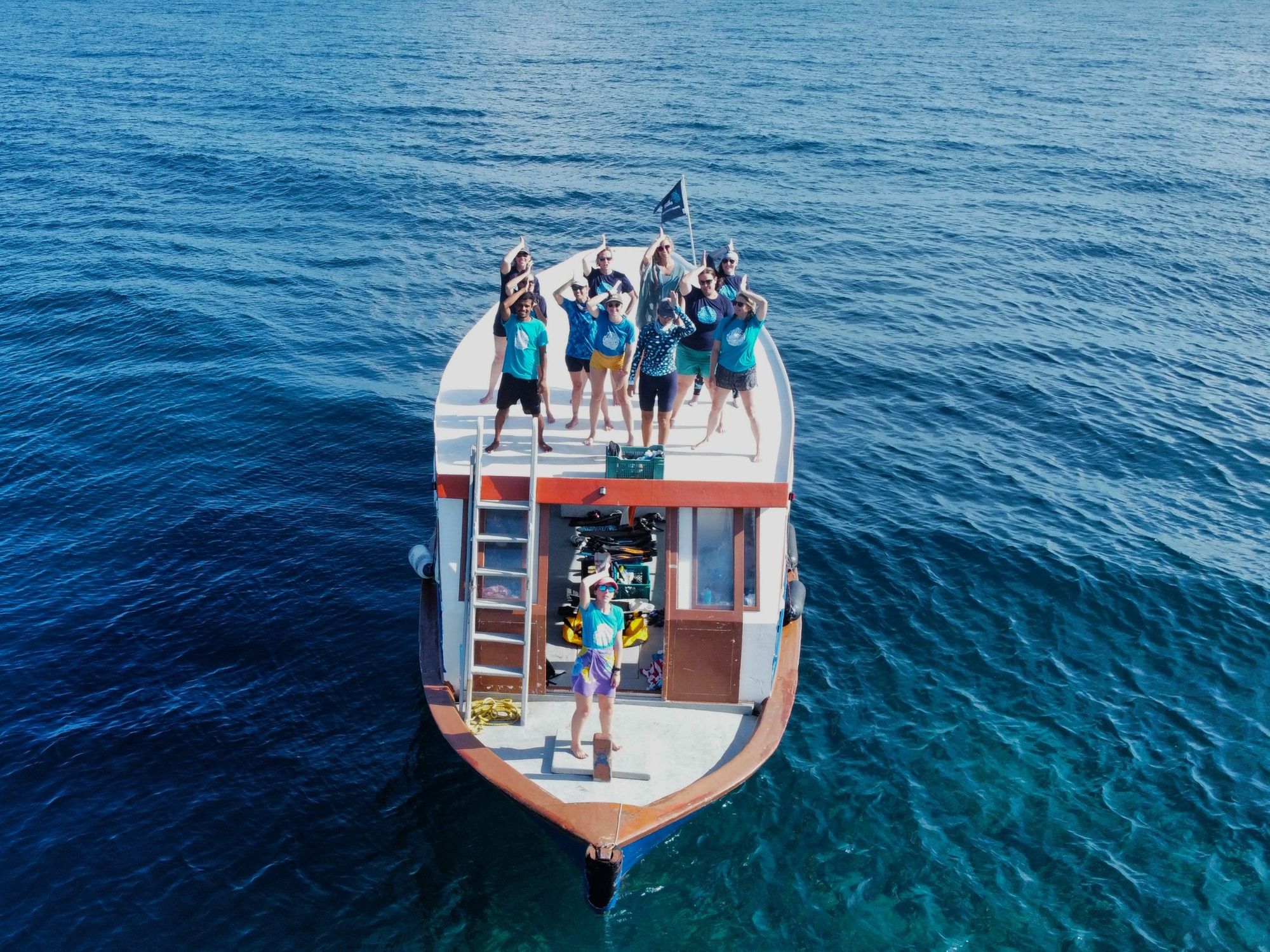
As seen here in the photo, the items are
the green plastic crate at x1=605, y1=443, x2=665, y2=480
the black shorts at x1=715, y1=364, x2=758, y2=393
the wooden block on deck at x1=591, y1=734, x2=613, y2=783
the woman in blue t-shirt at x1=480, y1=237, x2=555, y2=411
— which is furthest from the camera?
the woman in blue t-shirt at x1=480, y1=237, x2=555, y2=411

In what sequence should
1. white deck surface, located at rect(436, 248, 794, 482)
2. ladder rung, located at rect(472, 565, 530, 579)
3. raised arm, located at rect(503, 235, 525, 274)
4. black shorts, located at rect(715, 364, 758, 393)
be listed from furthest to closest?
raised arm, located at rect(503, 235, 525, 274), black shorts, located at rect(715, 364, 758, 393), white deck surface, located at rect(436, 248, 794, 482), ladder rung, located at rect(472, 565, 530, 579)

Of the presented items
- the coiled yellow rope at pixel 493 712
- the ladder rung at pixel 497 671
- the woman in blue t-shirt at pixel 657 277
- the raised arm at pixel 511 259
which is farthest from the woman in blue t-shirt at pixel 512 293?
the coiled yellow rope at pixel 493 712

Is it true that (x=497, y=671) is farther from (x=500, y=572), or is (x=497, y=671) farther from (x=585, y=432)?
(x=585, y=432)

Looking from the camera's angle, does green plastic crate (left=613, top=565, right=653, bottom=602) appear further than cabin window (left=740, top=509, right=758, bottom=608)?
Yes

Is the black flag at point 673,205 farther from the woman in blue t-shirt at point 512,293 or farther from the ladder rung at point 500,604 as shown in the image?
the ladder rung at point 500,604

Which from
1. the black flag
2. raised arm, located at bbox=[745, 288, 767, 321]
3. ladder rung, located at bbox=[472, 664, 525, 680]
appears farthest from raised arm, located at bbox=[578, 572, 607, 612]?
the black flag

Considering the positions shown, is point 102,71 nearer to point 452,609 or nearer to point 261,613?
point 261,613

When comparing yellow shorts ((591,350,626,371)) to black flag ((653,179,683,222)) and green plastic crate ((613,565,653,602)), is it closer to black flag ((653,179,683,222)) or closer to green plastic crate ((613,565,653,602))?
green plastic crate ((613,565,653,602))
